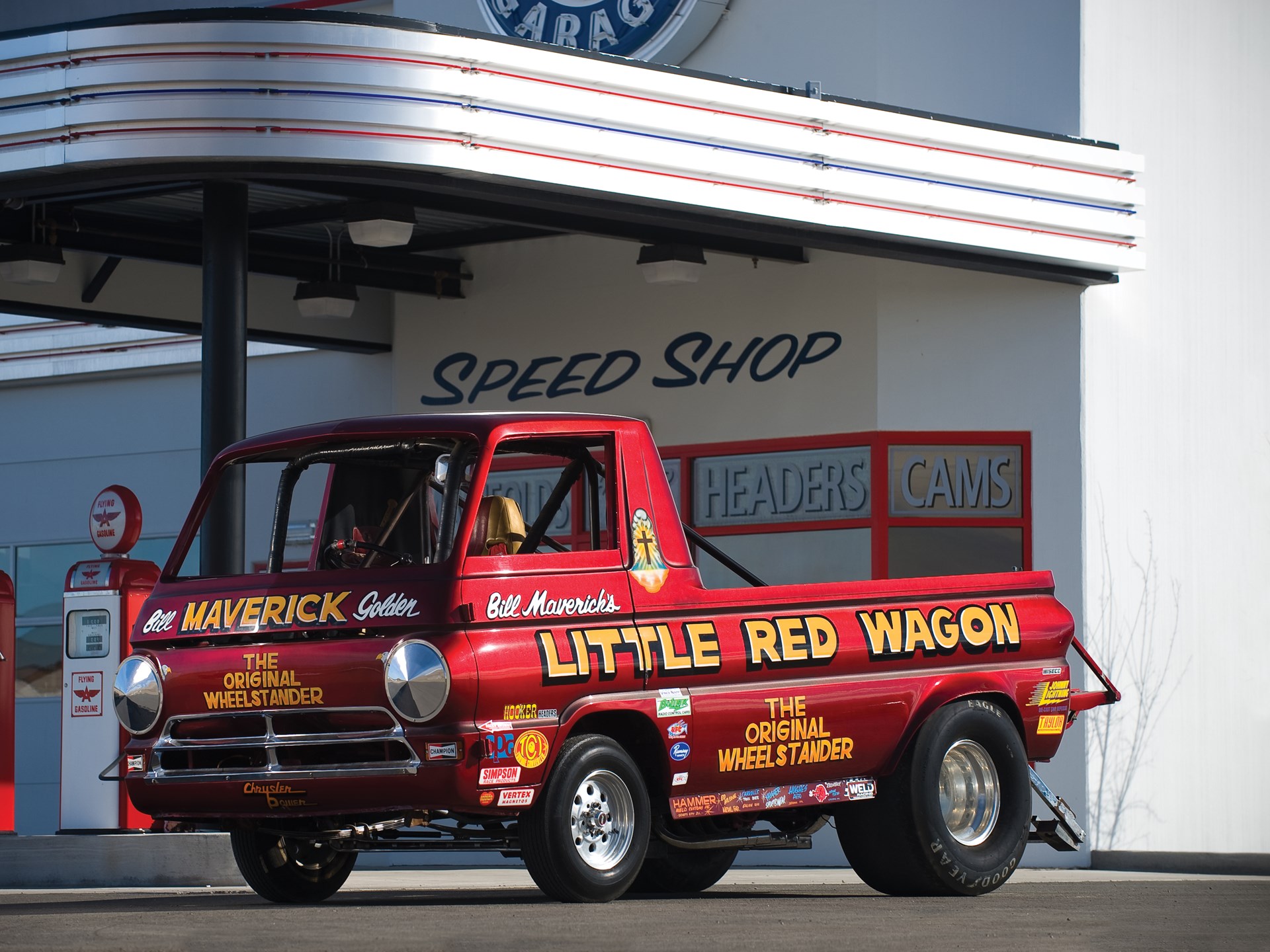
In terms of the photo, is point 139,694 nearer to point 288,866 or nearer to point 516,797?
point 288,866

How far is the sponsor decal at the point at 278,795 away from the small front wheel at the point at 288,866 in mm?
814

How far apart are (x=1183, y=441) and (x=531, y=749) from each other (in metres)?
9.12

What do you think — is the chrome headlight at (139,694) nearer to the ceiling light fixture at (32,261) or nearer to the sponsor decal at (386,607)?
the sponsor decal at (386,607)

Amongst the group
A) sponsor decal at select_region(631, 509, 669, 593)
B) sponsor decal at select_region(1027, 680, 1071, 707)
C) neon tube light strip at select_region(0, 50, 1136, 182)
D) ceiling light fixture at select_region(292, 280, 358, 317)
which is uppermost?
neon tube light strip at select_region(0, 50, 1136, 182)

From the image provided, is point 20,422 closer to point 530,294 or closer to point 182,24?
point 530,294

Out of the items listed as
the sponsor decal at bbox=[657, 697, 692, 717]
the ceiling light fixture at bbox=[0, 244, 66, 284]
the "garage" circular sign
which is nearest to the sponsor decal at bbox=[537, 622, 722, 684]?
the sponsor decal at bbox=[657, 697, 692, 717]

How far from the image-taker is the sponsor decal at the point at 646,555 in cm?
950

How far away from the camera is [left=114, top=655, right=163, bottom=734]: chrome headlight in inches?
372

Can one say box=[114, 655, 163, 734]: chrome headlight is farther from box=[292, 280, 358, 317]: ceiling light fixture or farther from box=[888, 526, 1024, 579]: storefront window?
box=[292, 280, 358, 317]: ceiling light fixture

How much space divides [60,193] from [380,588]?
5796 millimetres

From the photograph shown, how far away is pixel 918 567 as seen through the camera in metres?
15.9

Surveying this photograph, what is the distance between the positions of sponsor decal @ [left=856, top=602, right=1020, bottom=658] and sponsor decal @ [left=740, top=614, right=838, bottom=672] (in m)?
0.27

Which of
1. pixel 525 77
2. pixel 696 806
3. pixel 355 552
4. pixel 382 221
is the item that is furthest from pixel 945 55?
pixel 696 806

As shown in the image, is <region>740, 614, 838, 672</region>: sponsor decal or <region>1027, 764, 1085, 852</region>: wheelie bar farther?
<region>1027, 764, 1085, 852</region>: wheelie bar
